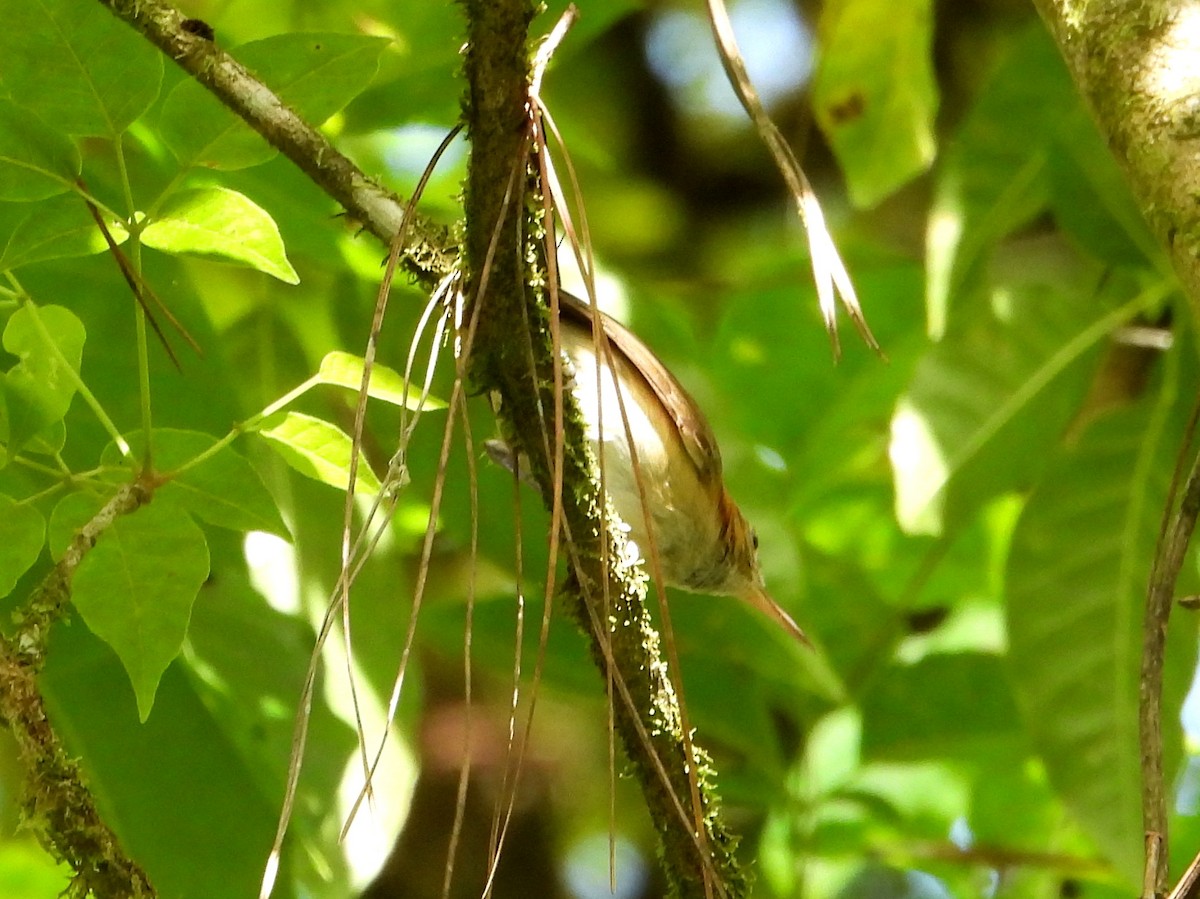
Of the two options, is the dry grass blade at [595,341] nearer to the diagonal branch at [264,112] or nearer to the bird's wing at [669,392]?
the diagonal branch at [264,112]

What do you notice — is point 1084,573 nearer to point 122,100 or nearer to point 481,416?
point 481,416

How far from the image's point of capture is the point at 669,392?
233 cm

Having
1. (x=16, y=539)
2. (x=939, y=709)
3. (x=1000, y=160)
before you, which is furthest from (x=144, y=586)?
(x=939, y=709)

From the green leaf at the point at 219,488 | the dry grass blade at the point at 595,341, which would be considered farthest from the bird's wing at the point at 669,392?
the green leaf at the point at 219,488

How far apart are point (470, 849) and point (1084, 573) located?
7.04 feet

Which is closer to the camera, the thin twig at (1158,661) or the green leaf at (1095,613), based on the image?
the thin twig at (1158,661)

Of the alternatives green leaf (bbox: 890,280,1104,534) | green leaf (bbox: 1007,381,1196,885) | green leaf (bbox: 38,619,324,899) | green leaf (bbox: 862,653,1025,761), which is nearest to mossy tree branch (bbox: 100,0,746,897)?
green leaf (bbox: 38,619,324,899)

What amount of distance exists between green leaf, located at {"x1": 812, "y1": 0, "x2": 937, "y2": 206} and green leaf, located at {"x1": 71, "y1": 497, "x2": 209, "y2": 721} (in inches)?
83.2

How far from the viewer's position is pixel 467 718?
1.39 m

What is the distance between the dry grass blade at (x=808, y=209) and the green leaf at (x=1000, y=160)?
144cm

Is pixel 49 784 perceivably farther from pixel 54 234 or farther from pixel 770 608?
pixel 770 608

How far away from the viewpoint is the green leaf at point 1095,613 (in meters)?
2.66

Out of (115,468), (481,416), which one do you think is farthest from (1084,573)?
(115,468)

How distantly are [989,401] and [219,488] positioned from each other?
5.58ft
